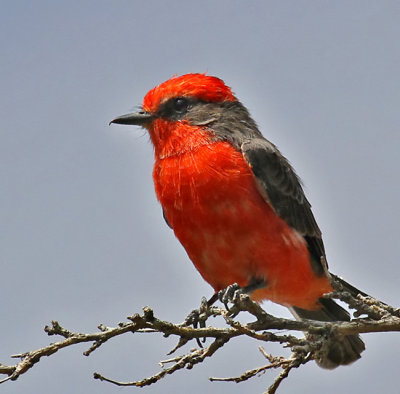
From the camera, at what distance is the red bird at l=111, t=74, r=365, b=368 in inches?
229

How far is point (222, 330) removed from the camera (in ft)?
13.9

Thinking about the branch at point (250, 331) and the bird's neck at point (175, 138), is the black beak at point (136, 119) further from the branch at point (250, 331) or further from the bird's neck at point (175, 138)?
the branch at point (250, 331)

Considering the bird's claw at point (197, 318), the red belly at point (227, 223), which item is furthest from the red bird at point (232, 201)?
the bird's claw at point (197, 318)

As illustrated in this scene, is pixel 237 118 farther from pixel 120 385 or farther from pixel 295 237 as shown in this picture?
pixel 120 385

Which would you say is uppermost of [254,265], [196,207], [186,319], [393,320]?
[196,207]

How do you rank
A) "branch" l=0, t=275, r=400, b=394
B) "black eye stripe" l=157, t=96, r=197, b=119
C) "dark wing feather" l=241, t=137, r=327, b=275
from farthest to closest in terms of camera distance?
"black eye stripe" l=157, t=96, r=197, b=119
"dark wing feather" l=241, t=137, r=327, b=275
"branch" l=0, t=275, r=400, b=394

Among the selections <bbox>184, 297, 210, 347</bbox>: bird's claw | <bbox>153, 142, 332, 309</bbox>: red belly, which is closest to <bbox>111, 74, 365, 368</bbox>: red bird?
<bbox>153, 142, 332, 309</bbox>: red belly

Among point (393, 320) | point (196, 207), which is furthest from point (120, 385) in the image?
point (196, 207)

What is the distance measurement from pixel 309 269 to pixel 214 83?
1967 mm

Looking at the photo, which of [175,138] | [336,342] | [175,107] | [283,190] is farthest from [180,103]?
[336,342]

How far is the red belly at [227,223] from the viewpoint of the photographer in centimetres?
579

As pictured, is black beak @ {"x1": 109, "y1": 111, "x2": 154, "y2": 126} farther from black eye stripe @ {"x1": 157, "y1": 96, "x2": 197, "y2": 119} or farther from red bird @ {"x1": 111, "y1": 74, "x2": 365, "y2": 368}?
black eye stripe @ {"x1": 157, "y1": 96, "x2": 197, "y2": 119}

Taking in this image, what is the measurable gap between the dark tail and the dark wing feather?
0.51 m

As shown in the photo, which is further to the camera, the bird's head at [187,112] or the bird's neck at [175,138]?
the bird's head at [187,112]
